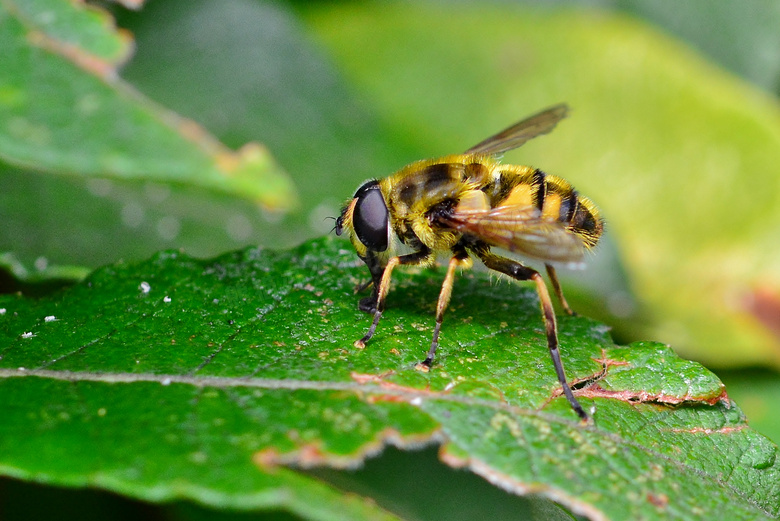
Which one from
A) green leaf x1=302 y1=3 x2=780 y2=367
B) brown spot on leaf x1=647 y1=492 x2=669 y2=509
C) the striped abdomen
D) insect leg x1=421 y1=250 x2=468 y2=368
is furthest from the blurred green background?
brown spot on leaf x1=647 y1=492 x2=669 y2=509

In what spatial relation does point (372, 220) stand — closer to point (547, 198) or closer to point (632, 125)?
point (547, 198)

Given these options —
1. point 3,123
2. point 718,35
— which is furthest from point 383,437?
point 718,35

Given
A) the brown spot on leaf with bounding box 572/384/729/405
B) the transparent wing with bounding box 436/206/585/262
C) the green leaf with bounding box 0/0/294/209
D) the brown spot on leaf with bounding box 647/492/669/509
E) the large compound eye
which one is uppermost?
the green leaf with bounding box 0/0/294/209

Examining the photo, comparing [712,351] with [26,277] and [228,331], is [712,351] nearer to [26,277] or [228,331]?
[228,331]

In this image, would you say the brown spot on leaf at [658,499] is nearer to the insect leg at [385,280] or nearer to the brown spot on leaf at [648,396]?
the brown spot on leaf at [648,396]

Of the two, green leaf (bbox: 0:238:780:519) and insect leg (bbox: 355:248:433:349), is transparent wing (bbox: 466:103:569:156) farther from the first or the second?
green leaf (bbox: 0:238:780:519)
